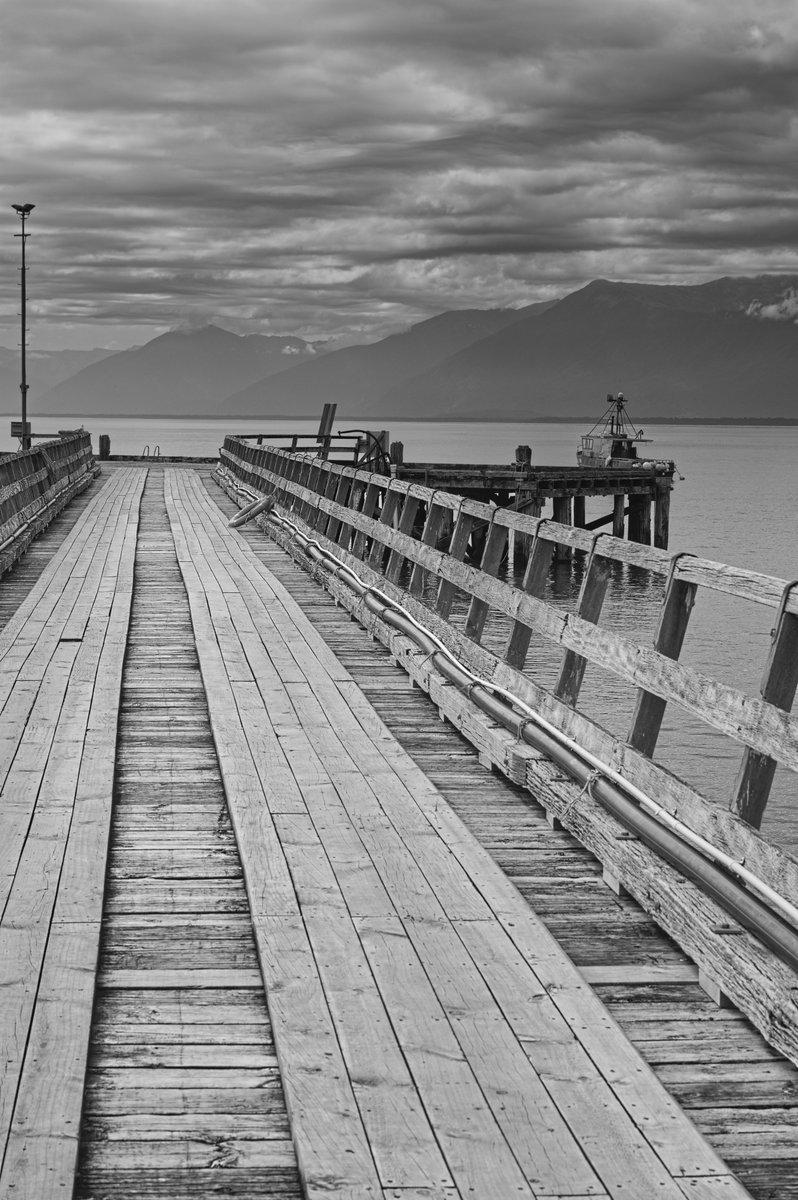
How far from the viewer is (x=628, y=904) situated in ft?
16.0

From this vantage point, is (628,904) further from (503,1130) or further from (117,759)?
(117,759)

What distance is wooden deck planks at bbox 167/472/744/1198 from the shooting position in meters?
3.07

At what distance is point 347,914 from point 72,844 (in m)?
1.30

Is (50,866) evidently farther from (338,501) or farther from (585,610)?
(338,501)

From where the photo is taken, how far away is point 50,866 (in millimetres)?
5023

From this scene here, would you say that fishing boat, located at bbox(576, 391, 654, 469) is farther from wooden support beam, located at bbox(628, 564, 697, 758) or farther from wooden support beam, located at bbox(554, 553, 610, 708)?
wooden support beam, located at bbox(628, 564, 697, 758)

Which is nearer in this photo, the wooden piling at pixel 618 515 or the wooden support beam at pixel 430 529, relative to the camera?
the wooden support beam at pixel 430 529

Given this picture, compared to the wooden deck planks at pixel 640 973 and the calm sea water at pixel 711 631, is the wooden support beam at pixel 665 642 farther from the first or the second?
the calm sea water at pixel 711 631

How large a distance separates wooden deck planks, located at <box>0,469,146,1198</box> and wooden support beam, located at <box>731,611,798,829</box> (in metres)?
2.12

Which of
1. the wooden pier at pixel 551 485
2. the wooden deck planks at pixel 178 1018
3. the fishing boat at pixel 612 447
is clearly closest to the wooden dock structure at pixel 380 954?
the wooden deck planks at pixel 178 1018

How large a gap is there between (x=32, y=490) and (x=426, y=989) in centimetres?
1716

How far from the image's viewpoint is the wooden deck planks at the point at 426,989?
3.07 meters

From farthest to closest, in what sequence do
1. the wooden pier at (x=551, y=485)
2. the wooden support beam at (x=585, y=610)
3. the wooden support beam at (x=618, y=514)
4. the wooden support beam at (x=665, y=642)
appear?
the wooden support beam at (x=618, y=514) → the wooden pier at (x=551, y=485) → the wooden support beam at (x=585, y=610) → the wooden support beam at (x=665, y=642)

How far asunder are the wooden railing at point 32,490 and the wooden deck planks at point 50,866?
4.57 metres
